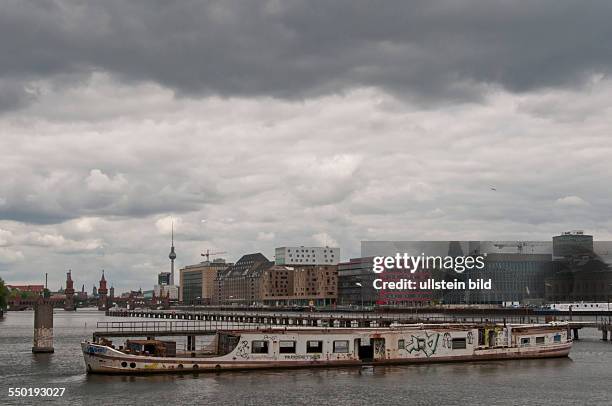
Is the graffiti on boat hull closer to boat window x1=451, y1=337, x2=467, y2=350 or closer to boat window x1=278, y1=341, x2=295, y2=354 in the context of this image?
boat window x1=451, y1=337, x2=467, y2=350

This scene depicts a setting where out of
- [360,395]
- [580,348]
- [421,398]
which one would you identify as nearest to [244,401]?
[360,395]

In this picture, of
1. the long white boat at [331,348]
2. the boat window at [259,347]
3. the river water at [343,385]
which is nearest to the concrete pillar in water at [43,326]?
the river water at [343,385]

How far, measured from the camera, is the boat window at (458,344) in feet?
329

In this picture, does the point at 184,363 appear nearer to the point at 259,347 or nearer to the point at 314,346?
the point at 259,347

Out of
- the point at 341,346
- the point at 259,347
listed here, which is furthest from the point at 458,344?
the point at 259,347

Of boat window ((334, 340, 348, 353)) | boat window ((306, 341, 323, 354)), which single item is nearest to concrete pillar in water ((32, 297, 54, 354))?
boat window ((306, 341, 323, 354))

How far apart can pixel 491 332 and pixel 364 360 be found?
19019mm

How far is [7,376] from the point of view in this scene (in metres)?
86.5

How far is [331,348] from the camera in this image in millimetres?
93938

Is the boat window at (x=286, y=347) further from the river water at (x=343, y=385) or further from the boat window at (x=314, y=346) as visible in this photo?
the river water at (x=343, y=385)

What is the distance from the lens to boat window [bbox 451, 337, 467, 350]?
3949 inches

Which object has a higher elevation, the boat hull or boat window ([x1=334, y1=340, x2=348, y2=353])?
boat window ([x1=334, y1=340, x2=348, y2=353])

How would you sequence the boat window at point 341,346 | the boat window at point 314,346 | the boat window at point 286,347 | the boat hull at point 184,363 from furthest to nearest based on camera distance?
1. the boat window at point 341,346
2. the boat window at point 314,346
3. the boat window at point 286,347
4. the boat hull at point 184,363

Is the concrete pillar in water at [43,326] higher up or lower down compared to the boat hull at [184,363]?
higher up
